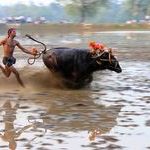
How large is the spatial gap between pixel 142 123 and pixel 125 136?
936 millimetres

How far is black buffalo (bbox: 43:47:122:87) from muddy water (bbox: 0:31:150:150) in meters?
0.32

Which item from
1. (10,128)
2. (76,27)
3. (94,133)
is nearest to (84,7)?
(76,27)

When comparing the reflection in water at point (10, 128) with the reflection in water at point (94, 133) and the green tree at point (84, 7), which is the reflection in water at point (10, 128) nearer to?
the reflection in water at point (94, 133)

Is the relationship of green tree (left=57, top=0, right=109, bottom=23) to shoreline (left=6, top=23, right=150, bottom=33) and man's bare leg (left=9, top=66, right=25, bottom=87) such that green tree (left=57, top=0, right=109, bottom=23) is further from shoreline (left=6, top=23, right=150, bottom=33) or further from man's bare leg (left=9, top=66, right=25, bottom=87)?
man's bare leg (left=9, top=66, right=25, bottom=87)

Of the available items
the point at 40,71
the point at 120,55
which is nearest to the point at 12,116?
the point at 40,71

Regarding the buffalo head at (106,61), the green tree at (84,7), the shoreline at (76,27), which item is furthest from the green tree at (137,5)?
the buffalo head at (106,61)

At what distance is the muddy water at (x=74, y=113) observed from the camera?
771 centimetres

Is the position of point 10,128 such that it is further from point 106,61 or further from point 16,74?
point 106,61

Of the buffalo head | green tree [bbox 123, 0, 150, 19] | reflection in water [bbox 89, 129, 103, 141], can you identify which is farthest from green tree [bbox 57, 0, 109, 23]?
reflection in water [bbox 89, 129, 103, 141]

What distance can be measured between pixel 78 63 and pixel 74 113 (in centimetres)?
305

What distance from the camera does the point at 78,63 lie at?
12.7m

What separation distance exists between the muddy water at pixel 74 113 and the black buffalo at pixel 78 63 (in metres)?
0.32

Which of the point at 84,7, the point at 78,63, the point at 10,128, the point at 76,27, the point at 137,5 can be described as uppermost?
the point at 137,5

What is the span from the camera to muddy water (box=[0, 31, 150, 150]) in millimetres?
7711
